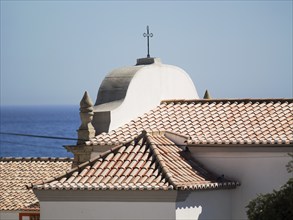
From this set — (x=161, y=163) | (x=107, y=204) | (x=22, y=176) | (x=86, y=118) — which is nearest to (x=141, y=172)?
(x=161, y=163)

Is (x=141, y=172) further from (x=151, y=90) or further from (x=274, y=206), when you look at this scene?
(x=151, y=90)

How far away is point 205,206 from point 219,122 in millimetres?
3020

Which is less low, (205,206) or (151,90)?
(151,90)

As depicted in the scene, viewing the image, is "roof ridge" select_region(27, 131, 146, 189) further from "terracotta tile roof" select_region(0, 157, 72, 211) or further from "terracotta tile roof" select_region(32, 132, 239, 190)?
"terracotta tile roof" select_region(0, 157, 72, 211)

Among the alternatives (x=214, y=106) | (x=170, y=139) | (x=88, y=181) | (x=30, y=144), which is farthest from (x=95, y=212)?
(x=30, y=144)

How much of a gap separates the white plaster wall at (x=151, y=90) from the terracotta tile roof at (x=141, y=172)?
2.26 metres

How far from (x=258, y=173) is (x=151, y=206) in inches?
125

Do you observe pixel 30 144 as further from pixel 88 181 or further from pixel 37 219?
pixel 88 181

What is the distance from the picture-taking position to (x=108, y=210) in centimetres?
2753

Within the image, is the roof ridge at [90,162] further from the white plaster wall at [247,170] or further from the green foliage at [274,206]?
the green foliage at [274,206]

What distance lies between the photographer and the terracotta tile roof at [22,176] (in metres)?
39.3

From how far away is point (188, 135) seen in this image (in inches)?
1183

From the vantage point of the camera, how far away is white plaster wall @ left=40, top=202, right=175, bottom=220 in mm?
27078

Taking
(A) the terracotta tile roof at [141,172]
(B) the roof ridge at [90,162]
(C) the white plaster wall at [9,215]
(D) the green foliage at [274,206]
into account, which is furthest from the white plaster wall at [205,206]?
(C) the white plaster wall at [9,215]
